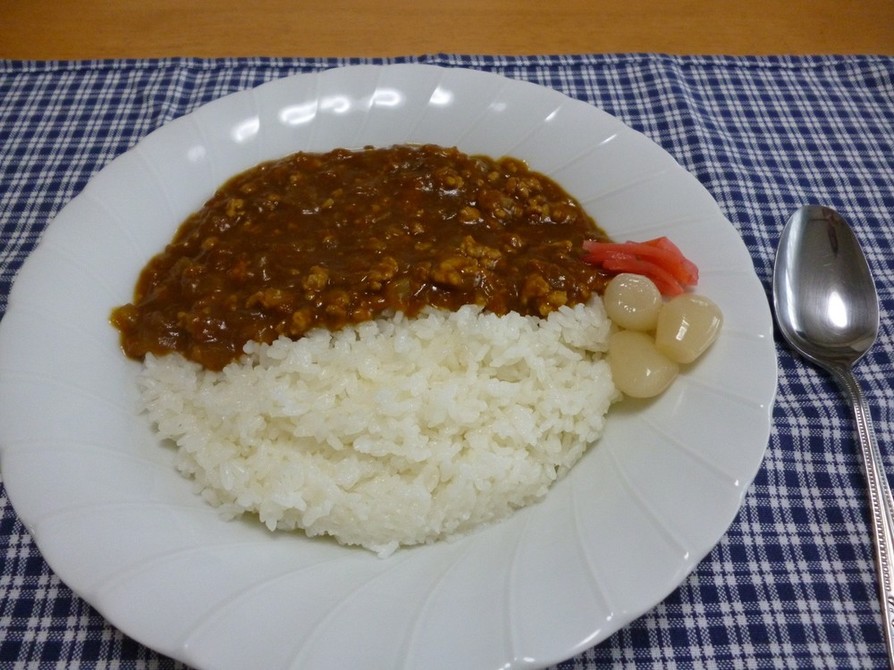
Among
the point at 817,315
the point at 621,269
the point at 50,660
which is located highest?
the point at 621,269

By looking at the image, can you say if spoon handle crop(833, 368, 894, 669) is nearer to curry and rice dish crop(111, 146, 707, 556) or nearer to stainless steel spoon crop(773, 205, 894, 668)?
stainless steel spoon crop(773, 205, 894, 668)

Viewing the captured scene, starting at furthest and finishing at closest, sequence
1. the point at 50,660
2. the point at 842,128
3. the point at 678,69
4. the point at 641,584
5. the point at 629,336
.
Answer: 1. the point at 678,69
2. the point at 842,128
3. the point at 629,336
4. the point at 50,660
5. the point at 641,584

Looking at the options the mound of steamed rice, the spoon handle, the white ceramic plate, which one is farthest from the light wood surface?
the spoon handle

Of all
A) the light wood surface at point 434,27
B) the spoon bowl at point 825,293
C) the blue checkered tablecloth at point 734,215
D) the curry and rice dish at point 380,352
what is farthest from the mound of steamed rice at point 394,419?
the light wood surface at point 434,27

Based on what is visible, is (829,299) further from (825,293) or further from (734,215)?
(734,215)

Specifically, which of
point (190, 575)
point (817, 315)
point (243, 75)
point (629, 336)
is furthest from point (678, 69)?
point (190, 575)

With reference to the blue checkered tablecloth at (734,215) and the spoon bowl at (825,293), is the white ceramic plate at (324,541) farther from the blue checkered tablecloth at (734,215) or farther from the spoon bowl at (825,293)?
the spoon bowl at (825,293)

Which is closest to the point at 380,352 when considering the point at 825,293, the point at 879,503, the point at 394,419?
the point at 394,419

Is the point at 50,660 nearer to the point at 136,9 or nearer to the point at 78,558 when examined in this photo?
the point at 78,558
